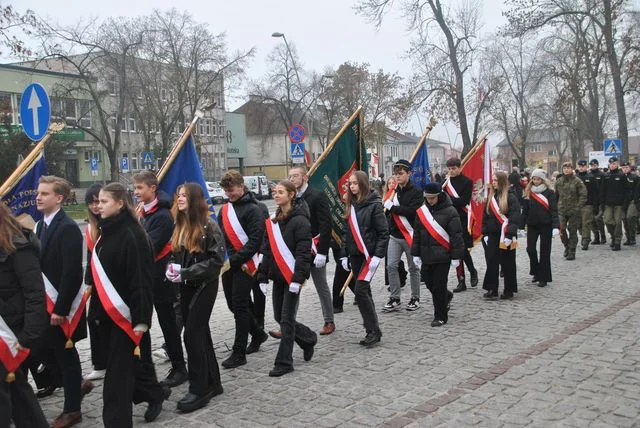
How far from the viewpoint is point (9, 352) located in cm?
390

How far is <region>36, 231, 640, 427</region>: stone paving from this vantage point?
193 inches

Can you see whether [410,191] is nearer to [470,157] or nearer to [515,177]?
[470,157]

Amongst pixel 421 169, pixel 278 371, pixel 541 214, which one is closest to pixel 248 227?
pixel 278 371

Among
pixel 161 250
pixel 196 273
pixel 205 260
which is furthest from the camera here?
pixel 161 250

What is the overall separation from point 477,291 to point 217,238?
19.0 feet

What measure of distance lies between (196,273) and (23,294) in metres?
1.34

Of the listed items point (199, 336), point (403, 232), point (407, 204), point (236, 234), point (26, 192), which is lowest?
point (199, 336)

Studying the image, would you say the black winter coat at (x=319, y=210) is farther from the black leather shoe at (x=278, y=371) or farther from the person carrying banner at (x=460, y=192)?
the person carrying banner at (x=460, y=192)

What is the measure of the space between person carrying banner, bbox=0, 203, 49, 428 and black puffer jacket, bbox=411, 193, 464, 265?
4.75 metres

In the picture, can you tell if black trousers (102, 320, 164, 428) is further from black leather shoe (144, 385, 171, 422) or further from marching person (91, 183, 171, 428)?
black leather shoe (144, 385, 171, 422)

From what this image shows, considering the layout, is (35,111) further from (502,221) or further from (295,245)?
(502,221)

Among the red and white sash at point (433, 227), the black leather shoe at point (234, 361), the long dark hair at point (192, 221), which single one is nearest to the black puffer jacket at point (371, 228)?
the red and white sash at point (433, 227)

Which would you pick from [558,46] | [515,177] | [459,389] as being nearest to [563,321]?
[459,389]

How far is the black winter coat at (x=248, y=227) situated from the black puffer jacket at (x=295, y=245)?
0.42 ft
